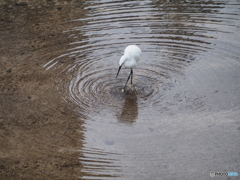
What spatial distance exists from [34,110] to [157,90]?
237 centimetres

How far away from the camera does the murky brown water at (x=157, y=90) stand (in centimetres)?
493

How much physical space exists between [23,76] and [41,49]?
4.75ft

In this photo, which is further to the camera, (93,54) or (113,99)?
(93,54)

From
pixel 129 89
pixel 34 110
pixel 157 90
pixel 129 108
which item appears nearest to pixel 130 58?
pixel 129 89

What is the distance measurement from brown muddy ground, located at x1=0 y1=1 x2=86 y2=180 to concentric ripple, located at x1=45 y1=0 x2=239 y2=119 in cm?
42

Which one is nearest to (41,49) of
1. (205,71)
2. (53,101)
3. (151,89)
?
(53,101)

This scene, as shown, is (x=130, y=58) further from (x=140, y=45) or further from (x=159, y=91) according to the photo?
(x=140, y=45)

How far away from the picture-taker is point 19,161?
501 centimetres

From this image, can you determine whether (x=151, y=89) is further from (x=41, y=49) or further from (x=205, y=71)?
(x=41, y=49)

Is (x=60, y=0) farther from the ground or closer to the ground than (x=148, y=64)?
farther from the ground

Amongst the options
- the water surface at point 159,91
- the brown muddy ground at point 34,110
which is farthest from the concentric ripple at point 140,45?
the brown muddy ground at point 34,110

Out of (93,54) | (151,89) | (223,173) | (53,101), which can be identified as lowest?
(223,173)

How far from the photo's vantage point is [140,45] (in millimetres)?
8766

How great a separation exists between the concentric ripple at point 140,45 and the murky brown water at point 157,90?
0.02 meters
